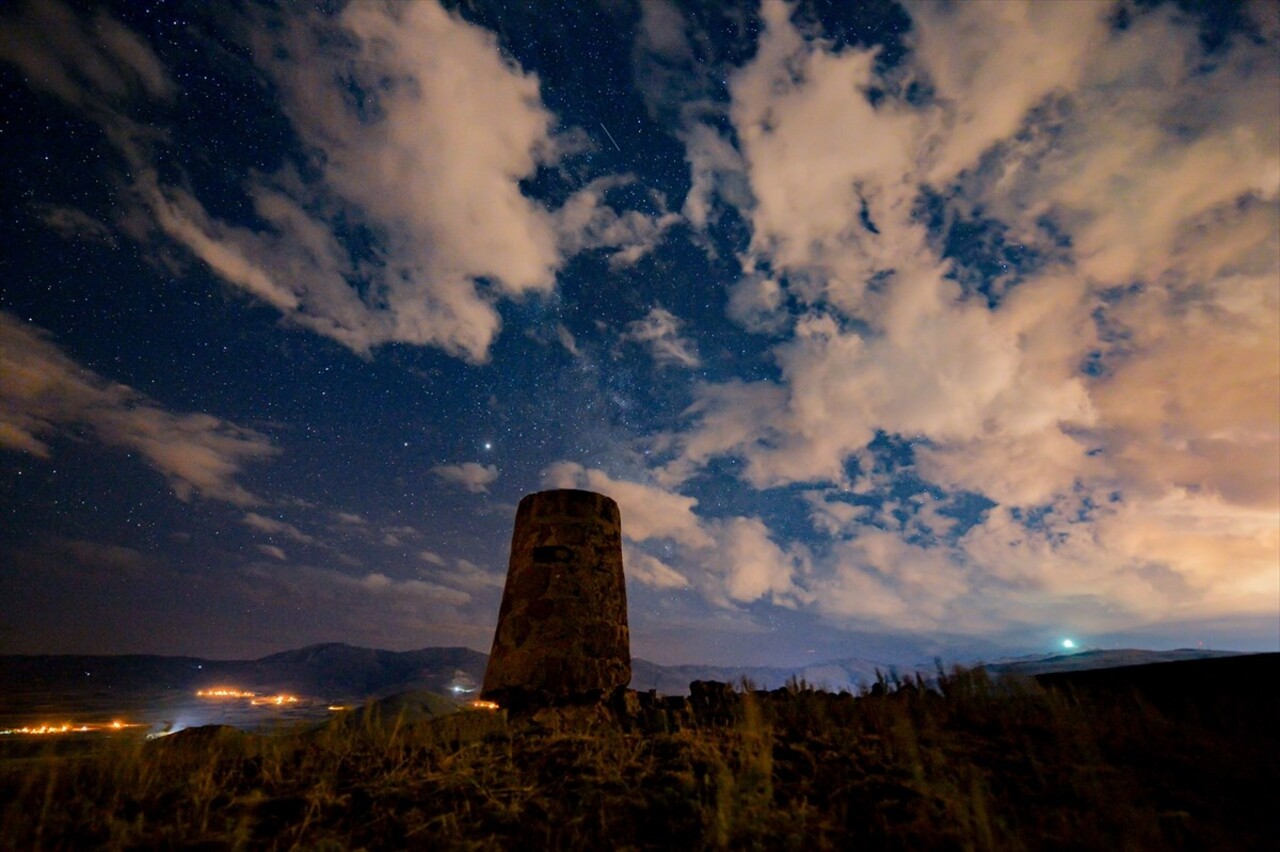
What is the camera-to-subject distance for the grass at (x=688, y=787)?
354cm

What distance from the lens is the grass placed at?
3.54 meters

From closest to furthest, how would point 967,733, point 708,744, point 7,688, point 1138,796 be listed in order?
point 1138,796 < point 708,744 < point 967,733 < point 7,688

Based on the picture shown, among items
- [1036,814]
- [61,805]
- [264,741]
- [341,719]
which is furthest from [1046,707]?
[61,805]

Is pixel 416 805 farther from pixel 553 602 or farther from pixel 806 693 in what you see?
pixel 806 693

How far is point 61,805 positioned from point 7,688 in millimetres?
191618

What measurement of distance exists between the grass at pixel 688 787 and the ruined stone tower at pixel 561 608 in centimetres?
133

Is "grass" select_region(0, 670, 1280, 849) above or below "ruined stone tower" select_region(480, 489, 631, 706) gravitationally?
below

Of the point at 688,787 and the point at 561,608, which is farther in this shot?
the point at 561,608

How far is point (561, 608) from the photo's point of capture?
25.8 feet

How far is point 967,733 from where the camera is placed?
5535 mm

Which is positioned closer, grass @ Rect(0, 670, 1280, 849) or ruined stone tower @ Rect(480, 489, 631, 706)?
grass @ Rect(0, 670, 1280, 849)

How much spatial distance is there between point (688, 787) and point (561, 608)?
4008mm

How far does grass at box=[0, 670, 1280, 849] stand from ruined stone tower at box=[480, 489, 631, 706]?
1334mm

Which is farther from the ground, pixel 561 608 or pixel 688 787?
pixel 561 608
